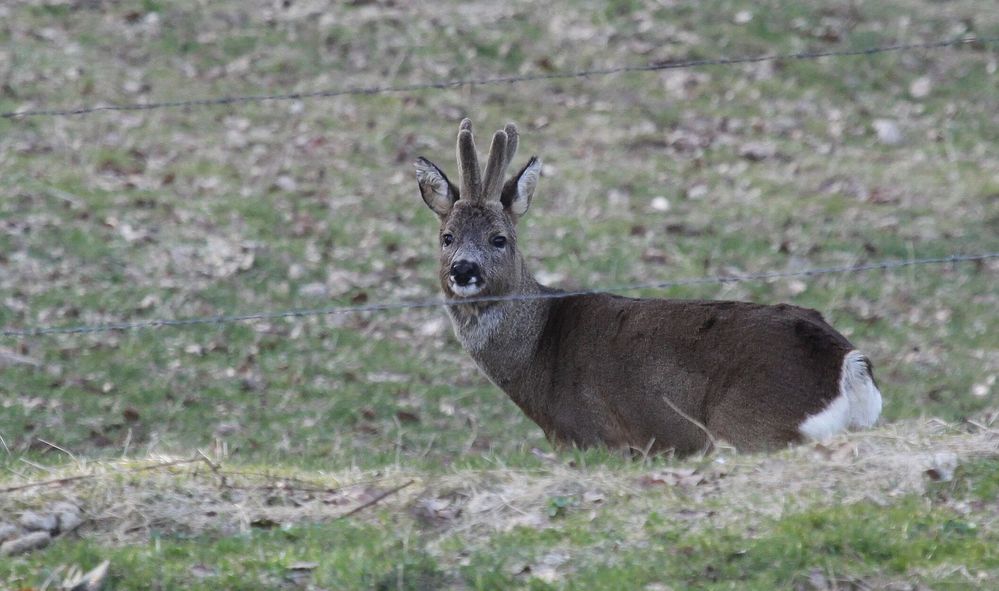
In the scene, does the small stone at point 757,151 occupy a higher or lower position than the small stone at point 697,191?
higher

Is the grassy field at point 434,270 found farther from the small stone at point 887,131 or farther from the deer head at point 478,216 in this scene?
the deer head at point 478,216

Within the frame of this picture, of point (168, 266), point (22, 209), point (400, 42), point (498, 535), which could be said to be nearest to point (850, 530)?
→ point (498, 535)

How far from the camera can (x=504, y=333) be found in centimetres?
783

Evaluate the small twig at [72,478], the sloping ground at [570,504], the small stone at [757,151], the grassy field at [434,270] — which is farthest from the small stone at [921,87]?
the small twig at [72,478]

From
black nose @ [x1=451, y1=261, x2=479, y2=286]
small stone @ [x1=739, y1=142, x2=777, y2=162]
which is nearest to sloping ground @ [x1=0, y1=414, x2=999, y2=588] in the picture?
black nose @ [x1=451, y1=261, x2=479, y2=286]

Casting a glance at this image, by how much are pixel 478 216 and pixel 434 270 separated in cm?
347

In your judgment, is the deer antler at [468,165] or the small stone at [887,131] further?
the small stone at [887,131]

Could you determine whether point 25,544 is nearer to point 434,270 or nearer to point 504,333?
point 504,333

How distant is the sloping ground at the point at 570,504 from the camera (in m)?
5.05

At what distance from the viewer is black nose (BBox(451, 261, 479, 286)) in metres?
7.62

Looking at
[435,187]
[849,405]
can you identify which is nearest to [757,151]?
[435,187]

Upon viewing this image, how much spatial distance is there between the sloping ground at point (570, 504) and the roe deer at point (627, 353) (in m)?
0.41

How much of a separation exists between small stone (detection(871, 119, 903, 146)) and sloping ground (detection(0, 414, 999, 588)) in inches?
324

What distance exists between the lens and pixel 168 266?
1102cm
